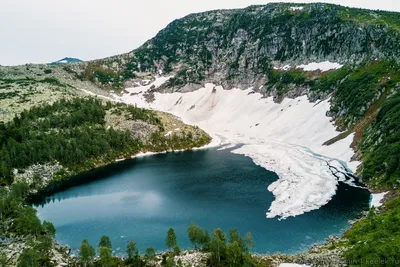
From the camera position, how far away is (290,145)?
133000mm

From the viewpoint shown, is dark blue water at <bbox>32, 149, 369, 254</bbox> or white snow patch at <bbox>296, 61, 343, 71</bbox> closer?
dark blue water at <bbox>32, 149, 369, 254</bbox>

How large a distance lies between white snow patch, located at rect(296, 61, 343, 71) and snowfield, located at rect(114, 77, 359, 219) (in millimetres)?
23291

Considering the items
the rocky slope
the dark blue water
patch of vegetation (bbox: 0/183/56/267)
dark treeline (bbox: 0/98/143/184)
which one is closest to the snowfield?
the rocky slope

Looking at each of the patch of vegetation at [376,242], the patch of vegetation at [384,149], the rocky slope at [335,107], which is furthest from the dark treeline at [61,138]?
the patch of vegetation at [384,149]

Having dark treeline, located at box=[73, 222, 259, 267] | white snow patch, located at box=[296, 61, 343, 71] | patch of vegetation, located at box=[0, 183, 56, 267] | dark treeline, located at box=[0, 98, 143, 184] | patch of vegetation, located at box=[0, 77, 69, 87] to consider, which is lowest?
dark treeline, located at box=[73, 222, 259, 267]

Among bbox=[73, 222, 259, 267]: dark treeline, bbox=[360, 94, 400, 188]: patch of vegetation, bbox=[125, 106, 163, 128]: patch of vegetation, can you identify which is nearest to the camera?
bbox=[73, 222, 259, 267]: dark treeline

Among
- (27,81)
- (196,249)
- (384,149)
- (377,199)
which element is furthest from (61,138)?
(384,149)

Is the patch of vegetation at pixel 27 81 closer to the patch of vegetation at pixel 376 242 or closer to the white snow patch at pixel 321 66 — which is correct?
the white snow patch at pixel 321 66

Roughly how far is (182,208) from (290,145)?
76.3 meters

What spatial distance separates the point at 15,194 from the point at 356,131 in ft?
353

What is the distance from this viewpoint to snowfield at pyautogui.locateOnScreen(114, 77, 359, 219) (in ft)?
244

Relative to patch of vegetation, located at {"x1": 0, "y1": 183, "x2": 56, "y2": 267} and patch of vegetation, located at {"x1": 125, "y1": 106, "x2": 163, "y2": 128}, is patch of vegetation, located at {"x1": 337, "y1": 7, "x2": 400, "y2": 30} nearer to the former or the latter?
patch of vegetation, located at {"x1": 125, "y1": 106, "x2": 163, "y2": 128}

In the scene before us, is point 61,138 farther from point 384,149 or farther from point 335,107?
point 335,107

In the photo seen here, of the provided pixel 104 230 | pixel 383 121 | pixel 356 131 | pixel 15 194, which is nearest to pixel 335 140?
pixel 356 131
